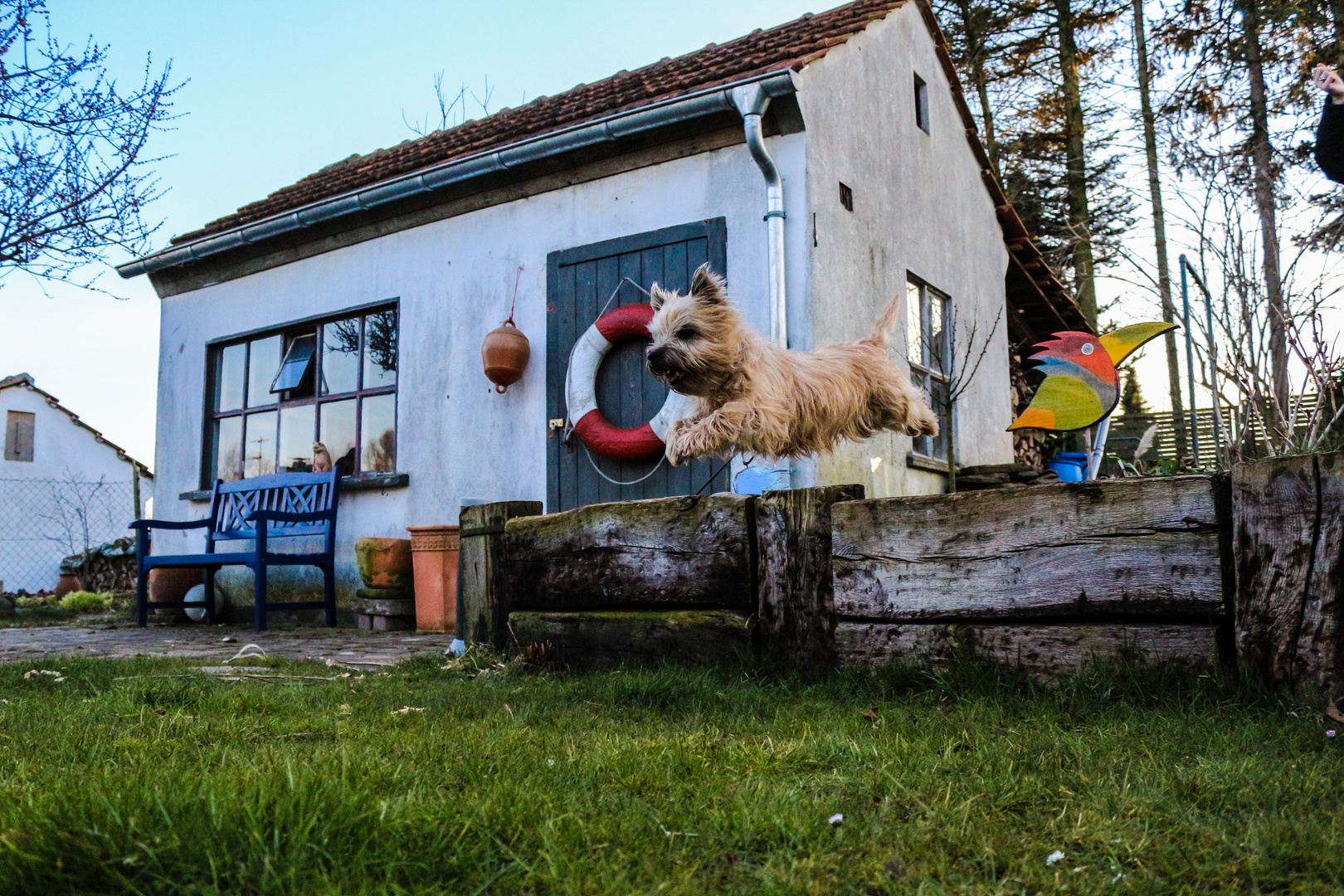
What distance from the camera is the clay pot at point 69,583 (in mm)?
14903

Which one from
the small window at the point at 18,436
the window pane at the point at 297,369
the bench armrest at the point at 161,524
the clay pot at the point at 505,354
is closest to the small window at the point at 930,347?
the clay pot at the point at 505,354

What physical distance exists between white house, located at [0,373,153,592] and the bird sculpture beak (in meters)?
19.3

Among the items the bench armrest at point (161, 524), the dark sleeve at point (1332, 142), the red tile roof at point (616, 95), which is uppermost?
the red tile roof at point (616, 95)

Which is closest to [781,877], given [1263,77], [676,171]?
[676,171]

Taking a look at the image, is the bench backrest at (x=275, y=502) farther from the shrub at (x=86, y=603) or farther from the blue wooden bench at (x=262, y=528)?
the shrub at (x=86, y=603)

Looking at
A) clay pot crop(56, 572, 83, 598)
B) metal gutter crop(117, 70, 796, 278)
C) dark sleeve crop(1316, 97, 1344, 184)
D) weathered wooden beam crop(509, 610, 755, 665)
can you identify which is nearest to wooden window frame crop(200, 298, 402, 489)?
metal gutter crop(117, 70, 796, 278)

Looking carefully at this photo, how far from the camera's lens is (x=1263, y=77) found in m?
11.6

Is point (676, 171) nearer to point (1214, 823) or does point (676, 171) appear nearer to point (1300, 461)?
point (1300, 461)

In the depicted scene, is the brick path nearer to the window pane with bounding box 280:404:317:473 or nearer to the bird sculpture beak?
the window pane with bounding box 280:404:317:473

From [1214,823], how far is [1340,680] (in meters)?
0.89

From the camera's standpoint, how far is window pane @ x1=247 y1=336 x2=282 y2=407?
27.4 feet

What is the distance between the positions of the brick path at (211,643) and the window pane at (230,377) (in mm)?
2165

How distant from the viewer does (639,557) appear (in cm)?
335

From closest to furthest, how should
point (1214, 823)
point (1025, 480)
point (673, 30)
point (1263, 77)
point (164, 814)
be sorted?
point (164, 814), point (1214, 823), point (1025, 480), point (673, 30), point (1263, 77)
